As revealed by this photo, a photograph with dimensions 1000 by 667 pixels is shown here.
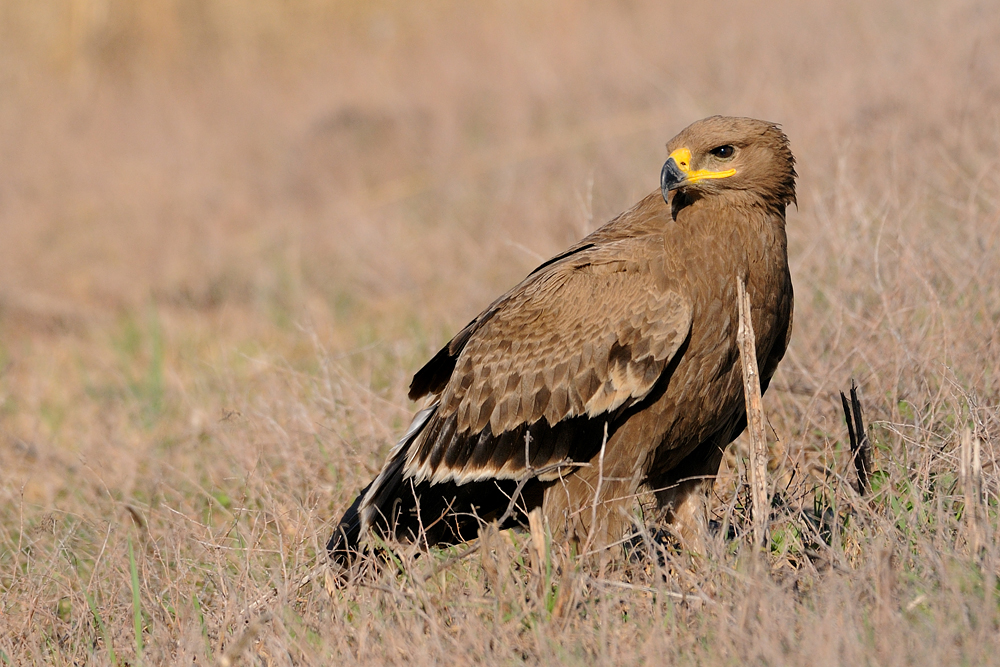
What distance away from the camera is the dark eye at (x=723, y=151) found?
10.8 feet

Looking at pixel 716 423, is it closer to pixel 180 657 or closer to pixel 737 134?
pixel 737 134

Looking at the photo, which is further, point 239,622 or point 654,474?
point 654,474

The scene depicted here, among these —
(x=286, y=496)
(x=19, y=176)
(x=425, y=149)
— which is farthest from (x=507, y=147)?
(x=286, y=496)

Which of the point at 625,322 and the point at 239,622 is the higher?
the point at 625,322

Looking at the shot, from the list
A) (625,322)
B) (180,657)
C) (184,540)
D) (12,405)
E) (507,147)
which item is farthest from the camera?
(507,147)

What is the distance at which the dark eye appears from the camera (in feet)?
10.8

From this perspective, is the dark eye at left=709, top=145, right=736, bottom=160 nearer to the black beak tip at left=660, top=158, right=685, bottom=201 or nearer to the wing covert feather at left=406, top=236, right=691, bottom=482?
the black beak tip at left=660, top=158, right=685, bottom=201

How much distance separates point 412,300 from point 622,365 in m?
4.33

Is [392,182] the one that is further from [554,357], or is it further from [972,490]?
[972,490]

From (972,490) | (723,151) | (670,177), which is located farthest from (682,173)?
(972,490)

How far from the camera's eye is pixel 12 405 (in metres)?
6.28

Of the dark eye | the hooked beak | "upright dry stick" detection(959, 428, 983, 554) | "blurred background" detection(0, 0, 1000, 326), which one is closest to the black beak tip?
the hooked beak

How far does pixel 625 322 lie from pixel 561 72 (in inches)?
333

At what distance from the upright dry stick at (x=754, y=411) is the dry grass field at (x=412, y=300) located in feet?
0.52
